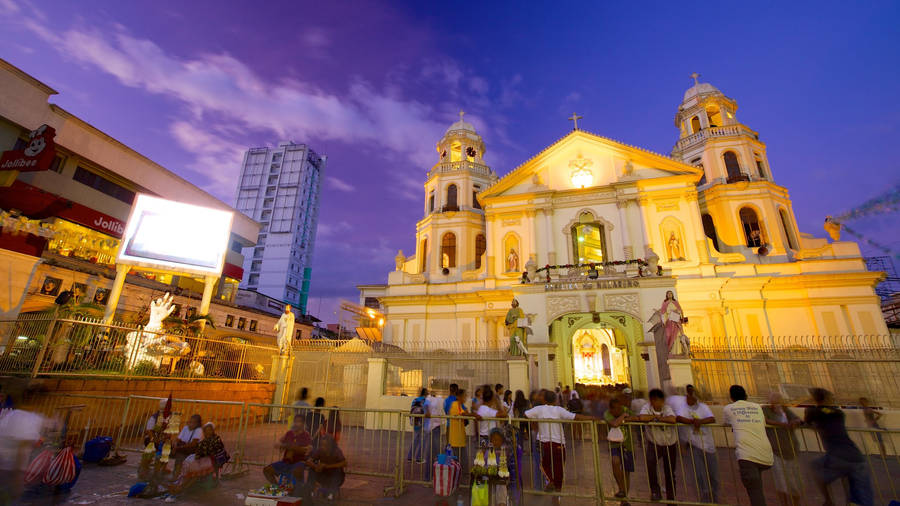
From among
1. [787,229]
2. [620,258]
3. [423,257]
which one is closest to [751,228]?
[787,229]

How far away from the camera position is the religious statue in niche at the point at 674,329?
12375 millimetres

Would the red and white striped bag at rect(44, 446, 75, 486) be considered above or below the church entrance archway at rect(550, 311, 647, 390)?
below

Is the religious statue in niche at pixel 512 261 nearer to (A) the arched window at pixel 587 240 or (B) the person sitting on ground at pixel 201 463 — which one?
(A) the arched window at pixel 587 240

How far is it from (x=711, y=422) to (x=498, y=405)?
11.1ft

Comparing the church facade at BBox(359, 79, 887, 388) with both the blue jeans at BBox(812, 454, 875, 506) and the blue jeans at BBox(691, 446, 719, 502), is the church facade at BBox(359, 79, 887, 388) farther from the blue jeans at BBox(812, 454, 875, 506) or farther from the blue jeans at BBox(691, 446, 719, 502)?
the blue jeans at BBox(812, 454, 875, 506)

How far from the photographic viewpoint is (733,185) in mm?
22781

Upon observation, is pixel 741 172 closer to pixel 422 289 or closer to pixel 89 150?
pixel 422 289

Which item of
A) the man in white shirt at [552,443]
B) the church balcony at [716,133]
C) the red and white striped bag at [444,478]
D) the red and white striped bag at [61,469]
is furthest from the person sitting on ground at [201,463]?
the church balcony at [716,133]

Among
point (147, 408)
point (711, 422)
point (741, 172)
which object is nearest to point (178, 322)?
point (147, 408)

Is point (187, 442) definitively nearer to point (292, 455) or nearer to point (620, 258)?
point (292, 455)

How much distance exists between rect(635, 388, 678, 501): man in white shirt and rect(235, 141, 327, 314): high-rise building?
64.0 metres

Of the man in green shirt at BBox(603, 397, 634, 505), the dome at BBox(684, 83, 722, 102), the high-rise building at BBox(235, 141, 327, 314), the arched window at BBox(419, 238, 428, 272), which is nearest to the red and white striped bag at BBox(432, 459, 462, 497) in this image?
the man in green shirt at BBox(603, 397, 634, 505)

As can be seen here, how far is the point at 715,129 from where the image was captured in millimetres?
24781

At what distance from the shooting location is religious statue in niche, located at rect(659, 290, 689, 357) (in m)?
12.4
